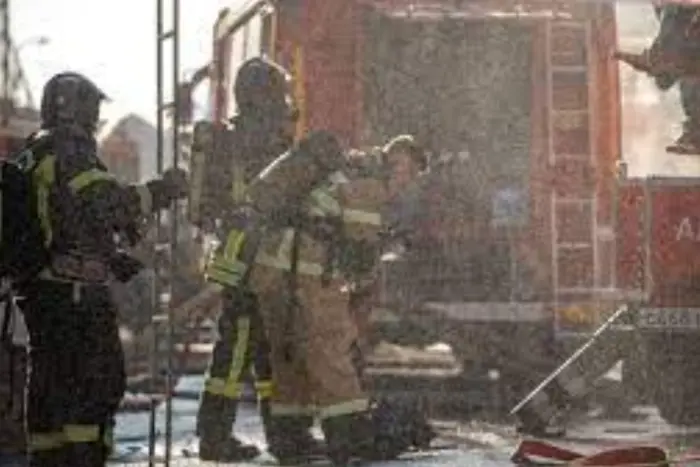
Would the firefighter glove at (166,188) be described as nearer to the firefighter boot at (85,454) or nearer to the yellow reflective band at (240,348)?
the firefighter boot at (85,454)

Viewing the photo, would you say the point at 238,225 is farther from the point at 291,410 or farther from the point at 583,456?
the point at 583,456

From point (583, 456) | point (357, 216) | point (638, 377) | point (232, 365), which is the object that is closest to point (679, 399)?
point (638, 377)

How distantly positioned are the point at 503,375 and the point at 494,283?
606 mm

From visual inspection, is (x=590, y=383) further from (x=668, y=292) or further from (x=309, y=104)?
(x=309, y=104)

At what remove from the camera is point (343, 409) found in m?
6.07

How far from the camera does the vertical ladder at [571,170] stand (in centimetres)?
900

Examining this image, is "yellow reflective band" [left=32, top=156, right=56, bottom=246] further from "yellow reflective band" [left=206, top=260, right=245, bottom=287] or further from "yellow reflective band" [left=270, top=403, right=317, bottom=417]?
"yellow reflective band" [left=270, top=403, right=317, bottom=417]

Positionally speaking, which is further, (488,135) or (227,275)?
(488,135)

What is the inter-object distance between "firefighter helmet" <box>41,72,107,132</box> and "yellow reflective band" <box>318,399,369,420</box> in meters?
1.75

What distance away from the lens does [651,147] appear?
949 centimetres

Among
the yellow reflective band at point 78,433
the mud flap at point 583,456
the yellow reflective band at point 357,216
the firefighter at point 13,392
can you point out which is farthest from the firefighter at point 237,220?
the yellow reflective band at point 78,433

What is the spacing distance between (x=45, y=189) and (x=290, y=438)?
206cm

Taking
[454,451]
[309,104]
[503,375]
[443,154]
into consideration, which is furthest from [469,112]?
[454,451]

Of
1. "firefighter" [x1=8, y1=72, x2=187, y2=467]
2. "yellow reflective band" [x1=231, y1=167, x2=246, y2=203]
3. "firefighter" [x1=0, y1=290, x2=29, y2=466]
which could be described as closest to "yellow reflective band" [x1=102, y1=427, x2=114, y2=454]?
"firefighter" [x1=8, y1=72, x2=187, y2=467]
